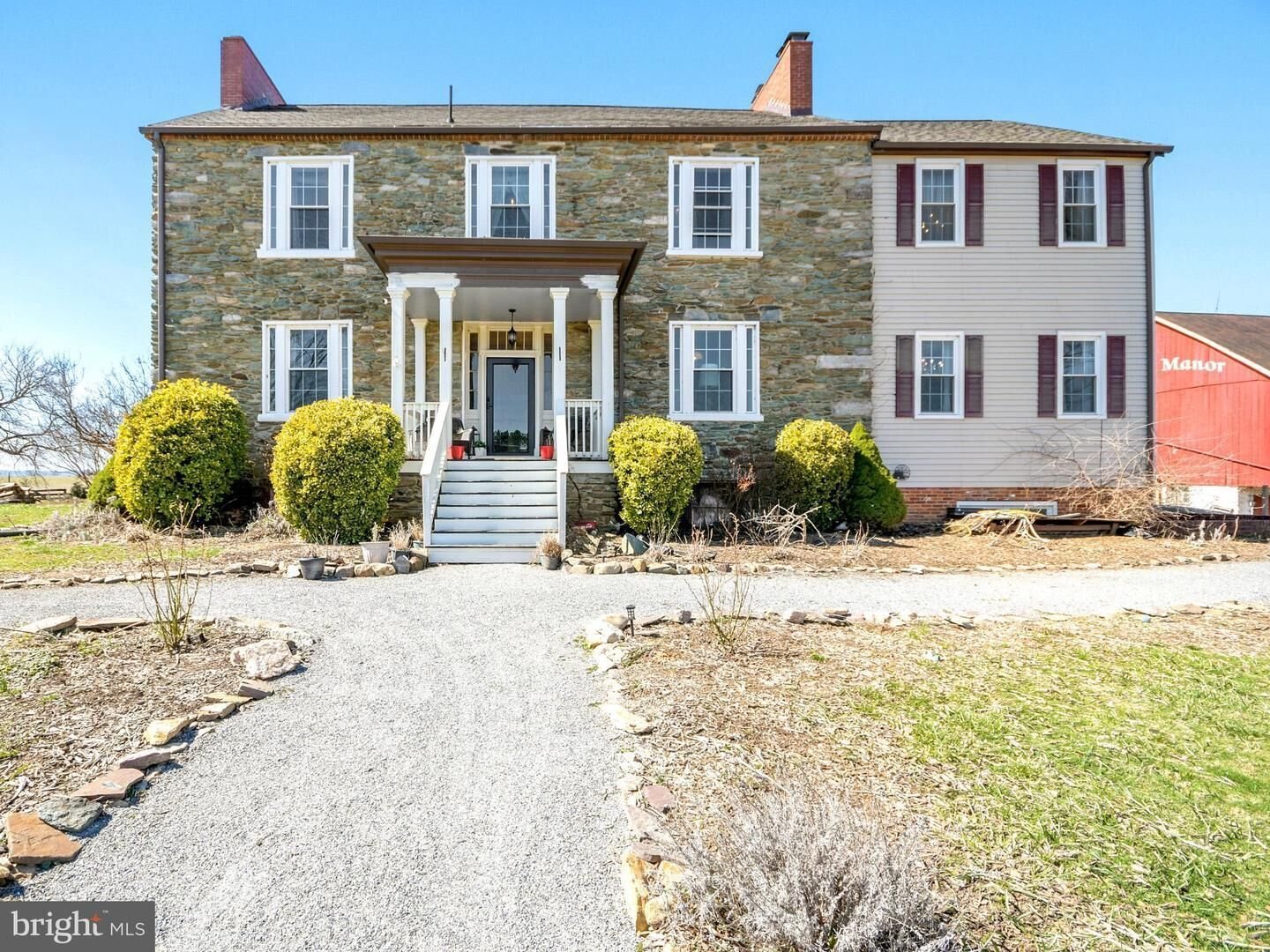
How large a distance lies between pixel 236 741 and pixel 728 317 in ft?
39.1

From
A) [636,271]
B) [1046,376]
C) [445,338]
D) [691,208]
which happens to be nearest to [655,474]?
[445,338]

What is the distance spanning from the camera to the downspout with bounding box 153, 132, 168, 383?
13531mm

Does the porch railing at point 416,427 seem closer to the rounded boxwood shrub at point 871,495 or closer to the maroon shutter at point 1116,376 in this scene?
the rounded boxwood shrub at point 871,495

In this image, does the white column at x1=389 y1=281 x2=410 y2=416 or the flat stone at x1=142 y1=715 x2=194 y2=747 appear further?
the white column at x1=389 y1=281 x2=410 y2=416

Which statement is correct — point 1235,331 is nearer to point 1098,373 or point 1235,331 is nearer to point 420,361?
point 1098,373

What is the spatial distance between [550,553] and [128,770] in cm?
600

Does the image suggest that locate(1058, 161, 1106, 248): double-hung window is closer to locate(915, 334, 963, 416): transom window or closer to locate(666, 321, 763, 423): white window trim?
locate(915, 334, 963, 416): transom window

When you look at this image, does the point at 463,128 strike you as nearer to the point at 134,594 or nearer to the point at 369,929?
the point at 134,594

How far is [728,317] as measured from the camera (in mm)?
14094

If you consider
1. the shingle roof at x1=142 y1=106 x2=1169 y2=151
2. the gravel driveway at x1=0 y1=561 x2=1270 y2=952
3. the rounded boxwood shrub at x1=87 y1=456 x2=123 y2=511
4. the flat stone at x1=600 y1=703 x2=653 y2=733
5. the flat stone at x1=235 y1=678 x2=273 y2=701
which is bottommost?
the gravel driveway at x1=0 y1=561 x2=1270 y2=952

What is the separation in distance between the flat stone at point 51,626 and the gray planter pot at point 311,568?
2444 millimetres

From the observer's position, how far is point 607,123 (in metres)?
14.2

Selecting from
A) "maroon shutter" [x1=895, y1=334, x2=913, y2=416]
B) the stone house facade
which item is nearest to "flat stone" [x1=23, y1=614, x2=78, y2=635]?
the stone house facade

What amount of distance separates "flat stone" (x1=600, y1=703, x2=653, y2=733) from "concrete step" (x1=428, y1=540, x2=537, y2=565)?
5.54 m
